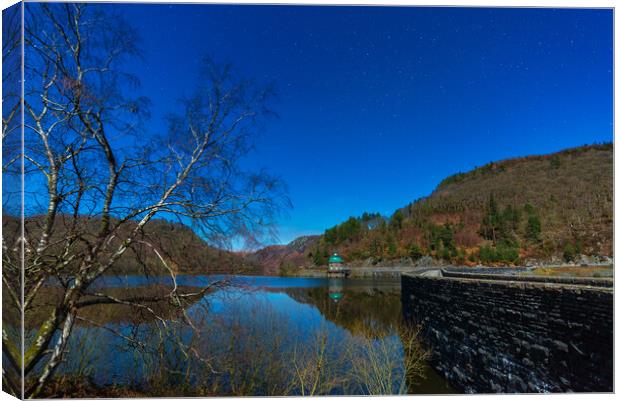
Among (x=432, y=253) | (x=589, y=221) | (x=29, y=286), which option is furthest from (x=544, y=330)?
(x=432, y=253)

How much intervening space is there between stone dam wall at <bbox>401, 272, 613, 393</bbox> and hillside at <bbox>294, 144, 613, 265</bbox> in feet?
41.1

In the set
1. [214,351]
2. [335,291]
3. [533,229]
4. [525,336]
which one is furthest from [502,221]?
[214,351]

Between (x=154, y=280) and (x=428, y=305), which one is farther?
(x=428, y=305)

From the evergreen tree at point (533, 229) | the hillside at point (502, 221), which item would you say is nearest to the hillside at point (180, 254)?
the hillside at point (502, 221)

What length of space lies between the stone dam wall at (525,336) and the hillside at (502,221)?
12.5 metres

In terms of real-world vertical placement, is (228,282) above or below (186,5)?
below

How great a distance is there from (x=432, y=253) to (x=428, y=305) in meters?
31.0

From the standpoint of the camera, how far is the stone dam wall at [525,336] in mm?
3633

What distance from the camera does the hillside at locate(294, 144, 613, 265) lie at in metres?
19.9

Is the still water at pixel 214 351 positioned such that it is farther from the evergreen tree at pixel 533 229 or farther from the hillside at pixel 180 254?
the evergreen tree at pixel 533 229

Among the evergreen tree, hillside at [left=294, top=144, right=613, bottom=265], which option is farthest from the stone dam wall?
the evergreen tree

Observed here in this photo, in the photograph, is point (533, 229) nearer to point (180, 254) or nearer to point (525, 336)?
point (525, 336)

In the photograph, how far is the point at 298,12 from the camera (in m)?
4.30

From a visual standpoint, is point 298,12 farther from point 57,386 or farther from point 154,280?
point 57,386
